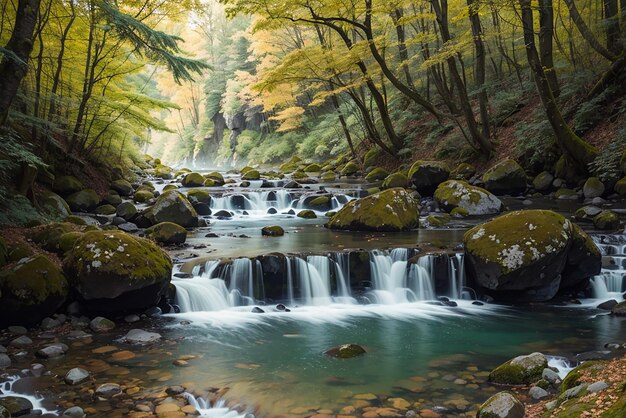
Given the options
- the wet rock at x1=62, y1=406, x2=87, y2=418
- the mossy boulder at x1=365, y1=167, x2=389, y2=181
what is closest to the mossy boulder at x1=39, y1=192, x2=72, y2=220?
the wet rock at x1=62, y1=406, x2=87, y2=418

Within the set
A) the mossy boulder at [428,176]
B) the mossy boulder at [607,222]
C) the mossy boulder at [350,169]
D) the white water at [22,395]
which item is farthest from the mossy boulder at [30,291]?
the mossy boulder at [350,169]

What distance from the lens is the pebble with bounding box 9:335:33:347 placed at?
644cm

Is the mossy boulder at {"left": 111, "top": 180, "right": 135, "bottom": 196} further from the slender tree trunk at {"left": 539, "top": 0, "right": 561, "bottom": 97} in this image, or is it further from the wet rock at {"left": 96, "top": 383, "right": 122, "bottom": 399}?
the wet rock at {"left": 96, "top": 383, "right": 122, "bottom": 399}

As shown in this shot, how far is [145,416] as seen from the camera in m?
4.65

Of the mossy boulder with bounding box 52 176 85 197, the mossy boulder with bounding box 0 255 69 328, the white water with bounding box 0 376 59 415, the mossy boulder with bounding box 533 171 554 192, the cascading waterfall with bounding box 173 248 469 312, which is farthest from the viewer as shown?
the mossy boulder with bounding box 533 171 554 192

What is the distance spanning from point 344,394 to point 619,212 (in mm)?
10315

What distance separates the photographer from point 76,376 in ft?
17.8

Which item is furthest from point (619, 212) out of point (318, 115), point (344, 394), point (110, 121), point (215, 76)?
point (215, 76)

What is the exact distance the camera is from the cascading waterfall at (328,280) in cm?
902

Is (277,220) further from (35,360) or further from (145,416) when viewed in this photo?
(145,416)

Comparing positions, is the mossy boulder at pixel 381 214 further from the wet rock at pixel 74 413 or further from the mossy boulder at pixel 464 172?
the wet rock at pixel 74 413

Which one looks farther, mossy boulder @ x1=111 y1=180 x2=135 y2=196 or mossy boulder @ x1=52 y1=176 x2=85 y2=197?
mossy boulder @ x1=111 y1=180 x2=135 y2=196

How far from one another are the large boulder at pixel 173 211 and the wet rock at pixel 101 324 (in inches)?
261

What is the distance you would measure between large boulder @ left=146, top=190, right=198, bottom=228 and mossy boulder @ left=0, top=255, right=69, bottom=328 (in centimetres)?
631
